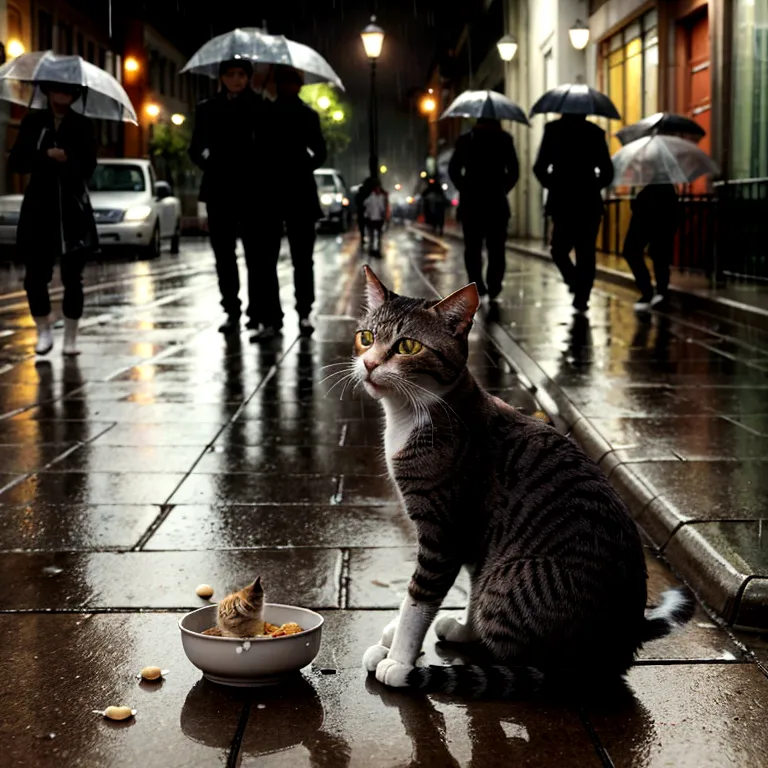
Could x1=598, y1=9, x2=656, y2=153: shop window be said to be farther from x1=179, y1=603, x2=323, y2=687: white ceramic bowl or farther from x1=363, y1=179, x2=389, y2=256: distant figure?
x1=179, y1=603, x2=323, y2=687: white ceramic bowl

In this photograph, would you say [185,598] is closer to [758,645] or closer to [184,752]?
[184,752]

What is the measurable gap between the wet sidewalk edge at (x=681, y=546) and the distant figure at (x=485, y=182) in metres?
6.29

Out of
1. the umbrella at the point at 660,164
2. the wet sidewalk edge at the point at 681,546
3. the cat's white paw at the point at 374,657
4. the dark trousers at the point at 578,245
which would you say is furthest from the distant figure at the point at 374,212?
the cat's white paw at the point at 374,657

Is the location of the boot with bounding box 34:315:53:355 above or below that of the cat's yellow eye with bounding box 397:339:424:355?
below

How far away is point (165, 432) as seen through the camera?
677cm

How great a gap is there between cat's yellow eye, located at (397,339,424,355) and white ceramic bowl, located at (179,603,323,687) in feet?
2.56

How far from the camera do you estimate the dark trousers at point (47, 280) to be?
905cm

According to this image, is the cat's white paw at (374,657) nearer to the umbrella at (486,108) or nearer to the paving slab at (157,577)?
the paving slab at (157,577)

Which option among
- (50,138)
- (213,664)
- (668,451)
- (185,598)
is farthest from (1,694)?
(50,138)

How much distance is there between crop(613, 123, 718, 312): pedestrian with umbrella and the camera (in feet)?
41.0

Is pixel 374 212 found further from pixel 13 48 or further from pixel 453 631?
pixel 453 631

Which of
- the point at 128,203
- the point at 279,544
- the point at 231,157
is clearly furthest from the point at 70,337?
the point at 128,203

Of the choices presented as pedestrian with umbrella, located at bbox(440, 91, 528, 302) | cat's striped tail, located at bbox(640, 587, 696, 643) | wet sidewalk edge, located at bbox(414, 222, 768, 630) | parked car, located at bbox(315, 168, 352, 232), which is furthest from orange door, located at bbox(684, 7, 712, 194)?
parked car, located at bbox(315, 168, 352, 232)

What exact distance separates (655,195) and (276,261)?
14.6ft
